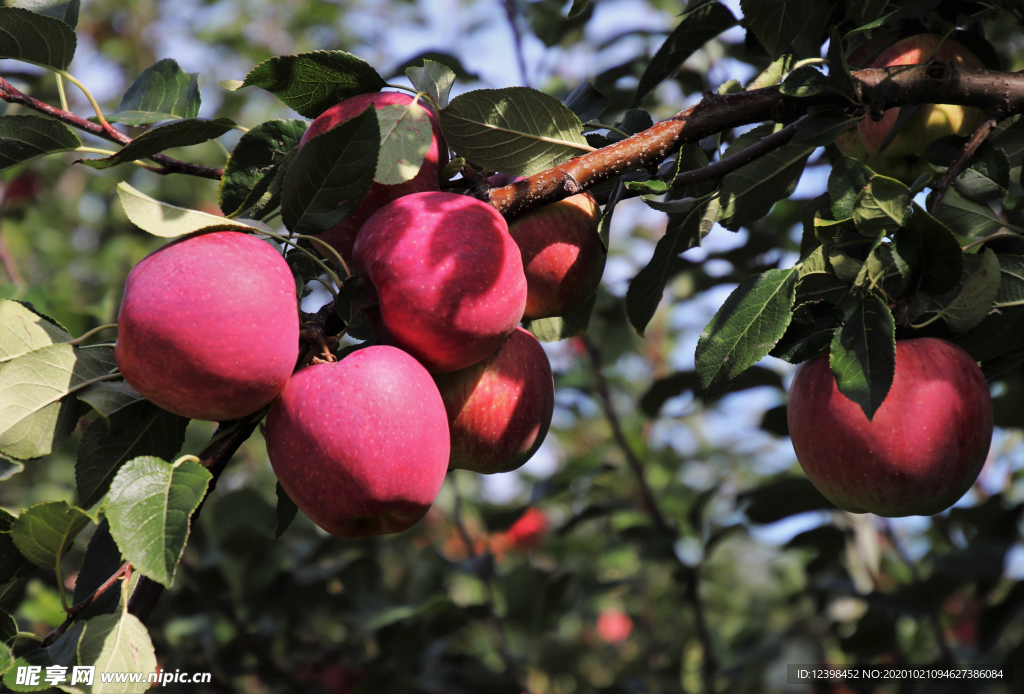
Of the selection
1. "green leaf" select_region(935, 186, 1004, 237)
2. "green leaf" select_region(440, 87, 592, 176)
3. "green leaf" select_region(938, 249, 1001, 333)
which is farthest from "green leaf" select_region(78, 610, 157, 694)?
"green leaf" select_region(935, 186, 1004, 237)

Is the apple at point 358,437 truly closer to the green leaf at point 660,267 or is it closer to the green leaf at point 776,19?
the green leaf at point 660,267

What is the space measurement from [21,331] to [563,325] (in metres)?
0.76

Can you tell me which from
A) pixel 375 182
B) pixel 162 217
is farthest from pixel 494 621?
pixel 162 217

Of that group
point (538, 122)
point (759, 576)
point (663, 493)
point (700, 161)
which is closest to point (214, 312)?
point (538, 122)

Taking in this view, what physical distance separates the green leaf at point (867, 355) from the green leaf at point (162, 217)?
2.25 feet

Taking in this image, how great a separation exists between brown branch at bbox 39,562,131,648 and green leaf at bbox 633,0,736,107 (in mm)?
1097

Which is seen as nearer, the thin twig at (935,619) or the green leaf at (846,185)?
the green leaf at (846,185)

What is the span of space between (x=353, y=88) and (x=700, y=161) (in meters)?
0.47

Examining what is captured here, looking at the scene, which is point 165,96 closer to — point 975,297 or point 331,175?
point 331,175

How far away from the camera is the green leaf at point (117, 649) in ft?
2.44

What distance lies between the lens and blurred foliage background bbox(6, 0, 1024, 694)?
189cm

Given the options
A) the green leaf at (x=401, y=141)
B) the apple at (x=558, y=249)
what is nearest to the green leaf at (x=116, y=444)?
the green leaf at (x=401, y=141)

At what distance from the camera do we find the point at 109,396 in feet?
2.85

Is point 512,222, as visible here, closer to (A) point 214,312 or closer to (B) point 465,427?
(B) point 465,427
